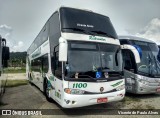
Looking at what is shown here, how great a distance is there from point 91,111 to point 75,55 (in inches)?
89.7

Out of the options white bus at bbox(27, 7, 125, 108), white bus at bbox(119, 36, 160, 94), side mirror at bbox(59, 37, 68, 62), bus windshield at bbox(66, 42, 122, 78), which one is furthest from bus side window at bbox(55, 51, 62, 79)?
white bus at bbox(119, 36, 160, 94)

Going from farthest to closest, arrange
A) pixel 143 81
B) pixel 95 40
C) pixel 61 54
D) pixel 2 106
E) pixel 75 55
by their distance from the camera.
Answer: pixel 143 81, pixel 2 106, pixel 95 40, pixel 75 55, pixel 61 54

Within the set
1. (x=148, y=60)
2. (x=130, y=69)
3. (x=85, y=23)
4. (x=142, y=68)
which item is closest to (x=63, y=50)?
(x=85, y=23)

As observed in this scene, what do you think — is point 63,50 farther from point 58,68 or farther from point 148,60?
point 148,60

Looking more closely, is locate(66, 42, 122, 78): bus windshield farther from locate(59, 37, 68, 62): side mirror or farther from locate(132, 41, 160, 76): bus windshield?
locate(132, 41, 160, 76): bus windshield

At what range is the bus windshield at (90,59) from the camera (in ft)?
25.2

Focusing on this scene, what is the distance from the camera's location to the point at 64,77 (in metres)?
7.57

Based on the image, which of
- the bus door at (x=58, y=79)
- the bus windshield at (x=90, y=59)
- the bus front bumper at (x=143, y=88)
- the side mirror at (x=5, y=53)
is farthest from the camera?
the side mirror at (x=5, y=53)

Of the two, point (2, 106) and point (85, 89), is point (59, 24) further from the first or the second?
point (2, 106)

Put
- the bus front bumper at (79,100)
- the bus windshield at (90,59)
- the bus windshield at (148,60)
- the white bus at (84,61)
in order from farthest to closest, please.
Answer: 1. the bus windshield at (148,60)
2. the bus windshield at (90,59)
3. the white bus at (84,61)
4. the bus front bumper at (79,100)

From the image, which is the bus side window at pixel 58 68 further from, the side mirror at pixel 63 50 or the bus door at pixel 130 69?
the bus door at pixel 130 69

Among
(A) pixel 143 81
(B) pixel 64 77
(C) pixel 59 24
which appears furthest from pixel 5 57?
(A) pixel 143 81

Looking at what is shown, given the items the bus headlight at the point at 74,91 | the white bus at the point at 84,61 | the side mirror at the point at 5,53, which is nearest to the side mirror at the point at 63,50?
the white bus at the point at 84,61

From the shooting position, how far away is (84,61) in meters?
7.86
